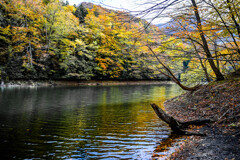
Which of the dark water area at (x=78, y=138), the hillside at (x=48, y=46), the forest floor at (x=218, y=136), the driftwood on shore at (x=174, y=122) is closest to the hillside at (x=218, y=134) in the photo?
the forest floor at (x=218, y=136)

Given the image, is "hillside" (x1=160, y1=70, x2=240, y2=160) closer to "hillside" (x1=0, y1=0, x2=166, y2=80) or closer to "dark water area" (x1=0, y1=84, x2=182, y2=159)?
"dark water area" (x1=0, y1=84, x2=182, y2=159)

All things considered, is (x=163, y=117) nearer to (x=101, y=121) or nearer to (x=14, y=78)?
(x=101, y=121)

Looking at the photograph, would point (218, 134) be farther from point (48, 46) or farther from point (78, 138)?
point (48, 46)

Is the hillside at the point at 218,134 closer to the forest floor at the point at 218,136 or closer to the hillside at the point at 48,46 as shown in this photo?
the forest floor at the point at 218,136

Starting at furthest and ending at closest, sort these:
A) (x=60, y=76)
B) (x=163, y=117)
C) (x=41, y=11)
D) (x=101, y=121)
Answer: (x=60, y=76), (x=41, y=11), (x=101, y=121), (x=163, y=117)

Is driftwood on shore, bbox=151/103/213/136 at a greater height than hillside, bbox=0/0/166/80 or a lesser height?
lesser

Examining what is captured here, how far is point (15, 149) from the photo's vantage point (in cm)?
457

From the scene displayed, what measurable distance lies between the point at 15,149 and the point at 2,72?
1093 inches

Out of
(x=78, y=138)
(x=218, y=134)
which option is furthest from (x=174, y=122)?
(x=78, y=138)

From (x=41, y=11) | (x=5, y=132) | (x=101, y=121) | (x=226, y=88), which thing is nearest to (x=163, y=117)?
(x=101, y=121)

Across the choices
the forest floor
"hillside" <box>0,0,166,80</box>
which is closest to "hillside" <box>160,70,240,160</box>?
the forest floor

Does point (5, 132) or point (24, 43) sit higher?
point (24, 43)

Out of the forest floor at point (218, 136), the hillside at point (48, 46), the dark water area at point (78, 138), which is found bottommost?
the dark water area at point (78, 138)

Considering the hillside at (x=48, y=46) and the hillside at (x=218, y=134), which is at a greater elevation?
the hillside at (x=48, y=46)
